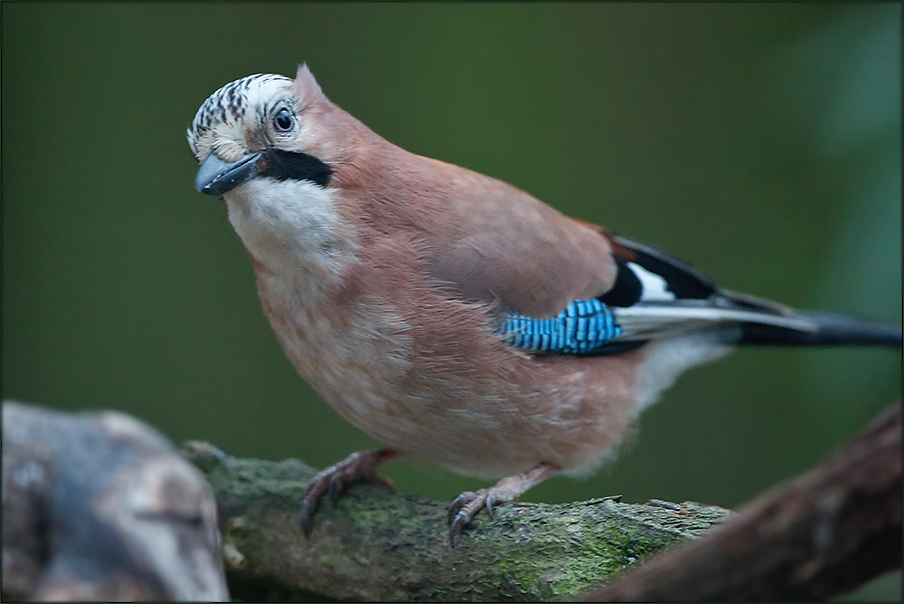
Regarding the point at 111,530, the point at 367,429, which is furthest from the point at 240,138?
the point at 111,530

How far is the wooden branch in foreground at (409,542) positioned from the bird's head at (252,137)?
910mm

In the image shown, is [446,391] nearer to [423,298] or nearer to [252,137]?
[423,298]

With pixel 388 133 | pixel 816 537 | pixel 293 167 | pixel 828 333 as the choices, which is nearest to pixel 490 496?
pixel 293 167

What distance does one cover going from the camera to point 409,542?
2.24 m

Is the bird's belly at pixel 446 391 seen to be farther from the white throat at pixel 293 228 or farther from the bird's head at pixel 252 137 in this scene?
the bird's head at pixel 252 137

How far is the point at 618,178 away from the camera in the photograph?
4.51m

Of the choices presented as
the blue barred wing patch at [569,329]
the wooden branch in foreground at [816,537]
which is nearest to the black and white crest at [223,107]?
the blue barred wing patch at [569,329]

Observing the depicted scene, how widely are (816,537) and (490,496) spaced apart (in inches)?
46.3

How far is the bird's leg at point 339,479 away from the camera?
8.03 feet

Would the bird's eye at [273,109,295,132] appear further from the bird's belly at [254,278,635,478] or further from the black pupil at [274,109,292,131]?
the bird's belly at [254,278,635,478]

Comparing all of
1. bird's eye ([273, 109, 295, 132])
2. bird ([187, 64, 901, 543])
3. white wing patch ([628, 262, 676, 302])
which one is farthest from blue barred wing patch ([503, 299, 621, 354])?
bird's eye ([273, 109, 295, 132])

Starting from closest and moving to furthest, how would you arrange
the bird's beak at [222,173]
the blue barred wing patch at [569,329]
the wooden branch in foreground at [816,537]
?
1. the wooden branch in foreground at [816,537]
2. the bird's beak at [222,173]
3. the blue barred wing patch at [569,329]

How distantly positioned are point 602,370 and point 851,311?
0.94 metres

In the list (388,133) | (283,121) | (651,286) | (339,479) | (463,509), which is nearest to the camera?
(283,121)
